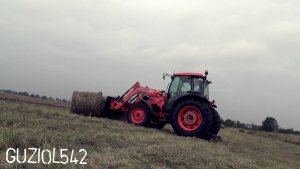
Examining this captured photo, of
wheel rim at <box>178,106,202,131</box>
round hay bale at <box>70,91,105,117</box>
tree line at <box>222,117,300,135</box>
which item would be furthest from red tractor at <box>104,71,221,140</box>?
tree line at <box>222,117,300,135</box>

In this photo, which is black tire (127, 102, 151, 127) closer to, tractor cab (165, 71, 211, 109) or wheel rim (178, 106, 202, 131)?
tractor cab (165, 71, 211, 109)

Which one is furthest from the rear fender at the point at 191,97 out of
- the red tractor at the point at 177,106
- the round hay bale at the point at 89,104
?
the round hay bale at the point at 89,104

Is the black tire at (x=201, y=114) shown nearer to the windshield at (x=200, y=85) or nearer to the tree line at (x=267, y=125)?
→ the windshield at (x=200, y=85)

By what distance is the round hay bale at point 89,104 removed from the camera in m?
16.4

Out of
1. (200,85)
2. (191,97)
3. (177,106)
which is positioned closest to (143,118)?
(177,106)

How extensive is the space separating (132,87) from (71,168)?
11.8 meters

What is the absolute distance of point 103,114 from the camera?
54.6 ft

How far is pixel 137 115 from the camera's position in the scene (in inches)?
600

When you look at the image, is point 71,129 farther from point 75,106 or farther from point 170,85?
point 75,106

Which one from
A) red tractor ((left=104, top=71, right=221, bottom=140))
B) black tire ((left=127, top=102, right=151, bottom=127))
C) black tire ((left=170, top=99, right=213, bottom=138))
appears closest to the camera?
black tire ((left=170, top=99, right=213, bottom=138))

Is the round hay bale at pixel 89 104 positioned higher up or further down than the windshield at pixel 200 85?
further down

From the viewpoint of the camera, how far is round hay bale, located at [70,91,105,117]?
53.8 ft

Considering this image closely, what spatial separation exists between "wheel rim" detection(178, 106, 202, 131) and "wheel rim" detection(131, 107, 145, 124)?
177cm

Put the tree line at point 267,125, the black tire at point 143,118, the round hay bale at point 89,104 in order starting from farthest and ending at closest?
the tree line at point 267,125 → the round hay bale at point 89,104 → the black tire at point 143,118
